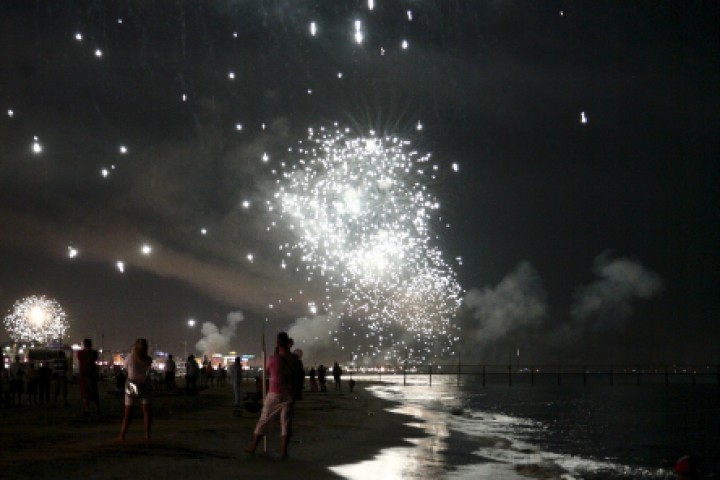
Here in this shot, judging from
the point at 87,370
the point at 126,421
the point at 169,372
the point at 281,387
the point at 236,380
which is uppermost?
the point at 281,387

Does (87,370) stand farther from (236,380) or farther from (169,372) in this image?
(169,372)

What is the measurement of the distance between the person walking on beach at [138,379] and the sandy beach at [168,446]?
1.64 feet

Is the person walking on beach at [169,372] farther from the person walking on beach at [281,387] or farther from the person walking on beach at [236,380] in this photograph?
the person walking on beach at [281,387]

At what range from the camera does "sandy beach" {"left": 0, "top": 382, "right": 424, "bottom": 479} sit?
11.6 metres

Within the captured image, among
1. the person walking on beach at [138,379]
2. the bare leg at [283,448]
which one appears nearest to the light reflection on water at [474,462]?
the bare leg at [283,448]

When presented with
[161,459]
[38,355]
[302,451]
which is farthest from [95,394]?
[38,355]

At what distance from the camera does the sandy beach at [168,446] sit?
1160cm

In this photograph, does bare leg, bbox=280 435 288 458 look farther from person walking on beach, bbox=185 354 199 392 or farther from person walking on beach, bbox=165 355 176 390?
person walking on beach, bbox=165 355 176 390

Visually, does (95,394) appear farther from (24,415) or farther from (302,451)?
(302,451)

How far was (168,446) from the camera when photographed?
1401 centimetres

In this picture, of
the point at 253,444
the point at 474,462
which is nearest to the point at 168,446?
the point at 253,444

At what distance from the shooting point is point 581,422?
4919 cm

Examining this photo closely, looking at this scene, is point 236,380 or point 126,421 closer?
point 126,421

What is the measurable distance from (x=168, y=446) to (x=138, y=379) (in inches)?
50.7
